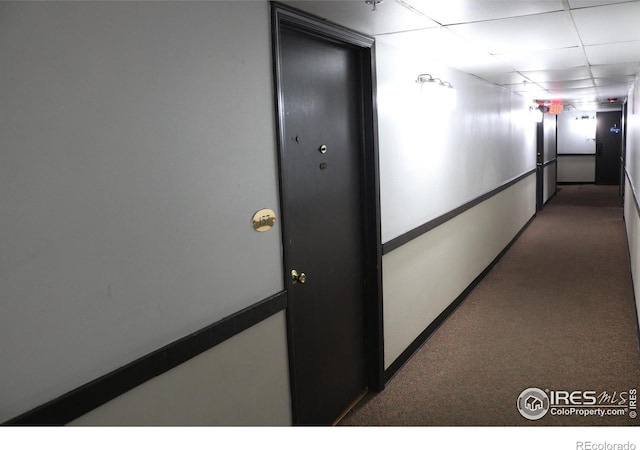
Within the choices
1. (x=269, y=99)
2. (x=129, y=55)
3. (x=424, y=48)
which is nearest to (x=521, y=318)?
(x=424, y=48)

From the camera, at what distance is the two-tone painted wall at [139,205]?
134 centimetres

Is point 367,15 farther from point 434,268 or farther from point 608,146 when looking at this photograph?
point 608,146

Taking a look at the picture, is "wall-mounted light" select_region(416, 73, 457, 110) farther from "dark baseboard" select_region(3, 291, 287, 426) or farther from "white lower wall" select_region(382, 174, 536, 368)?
"dark baseboard" select_region(3, 291, 287, 426)

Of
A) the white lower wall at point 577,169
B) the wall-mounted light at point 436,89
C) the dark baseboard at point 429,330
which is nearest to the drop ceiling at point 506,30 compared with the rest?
the wall-mounted light at point 436,89

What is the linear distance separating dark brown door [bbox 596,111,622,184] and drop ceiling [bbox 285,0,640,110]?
10212 mm

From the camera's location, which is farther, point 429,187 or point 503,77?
point 503,77

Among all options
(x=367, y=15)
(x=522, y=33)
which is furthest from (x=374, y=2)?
(x=522, y=33)

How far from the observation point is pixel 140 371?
5.47 feet

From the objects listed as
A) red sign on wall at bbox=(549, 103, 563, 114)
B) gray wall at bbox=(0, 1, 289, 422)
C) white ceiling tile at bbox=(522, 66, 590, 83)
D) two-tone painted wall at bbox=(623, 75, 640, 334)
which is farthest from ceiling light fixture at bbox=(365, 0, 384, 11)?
red sign on wall at bbox=(549, 103, 563, 114)

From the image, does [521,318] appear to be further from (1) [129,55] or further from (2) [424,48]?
(1) [129,55]

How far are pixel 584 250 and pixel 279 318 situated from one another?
584cm

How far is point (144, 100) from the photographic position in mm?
1663

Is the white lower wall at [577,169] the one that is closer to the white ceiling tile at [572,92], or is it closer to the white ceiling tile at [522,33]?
the white ceiling tile at [572,92]

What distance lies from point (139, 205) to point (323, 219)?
1280 millimetres
